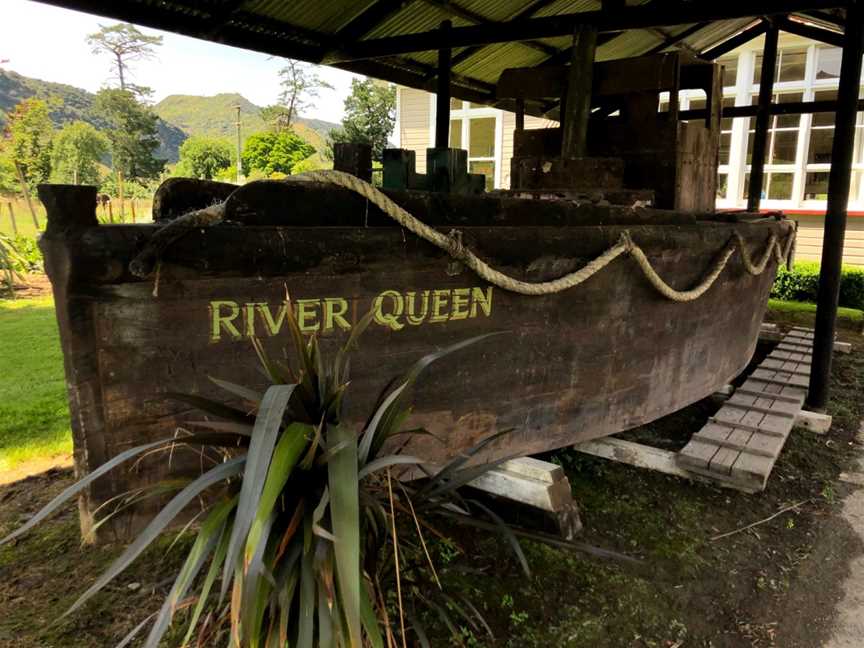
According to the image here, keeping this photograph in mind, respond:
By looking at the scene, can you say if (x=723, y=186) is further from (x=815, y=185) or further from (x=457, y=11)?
(x=457, y=11)

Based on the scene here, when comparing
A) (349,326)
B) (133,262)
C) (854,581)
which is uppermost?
(133,262)

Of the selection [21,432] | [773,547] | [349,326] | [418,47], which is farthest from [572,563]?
[418,47]

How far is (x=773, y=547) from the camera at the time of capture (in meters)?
3.05

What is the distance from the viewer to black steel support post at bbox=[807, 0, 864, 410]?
15.3ft

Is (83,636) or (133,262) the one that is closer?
(133,262)

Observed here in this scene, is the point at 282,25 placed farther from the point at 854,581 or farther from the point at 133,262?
the point at 854,581

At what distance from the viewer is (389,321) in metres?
2.34

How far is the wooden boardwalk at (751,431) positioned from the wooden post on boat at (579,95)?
7.38ft

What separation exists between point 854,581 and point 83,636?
3.10 m

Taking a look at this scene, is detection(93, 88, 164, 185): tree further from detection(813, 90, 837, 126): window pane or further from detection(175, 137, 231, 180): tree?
detection(813, 90, 837, 126): window pane

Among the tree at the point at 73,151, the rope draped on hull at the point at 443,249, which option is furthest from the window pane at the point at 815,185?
the tree at the point at 73,151

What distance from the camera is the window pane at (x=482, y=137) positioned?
58.7ft

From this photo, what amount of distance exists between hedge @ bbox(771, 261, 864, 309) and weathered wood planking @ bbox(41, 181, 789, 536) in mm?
9007

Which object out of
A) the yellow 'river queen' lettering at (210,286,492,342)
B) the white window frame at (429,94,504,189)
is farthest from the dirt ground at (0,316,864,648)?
the white window frame at (429,94,504,189)
